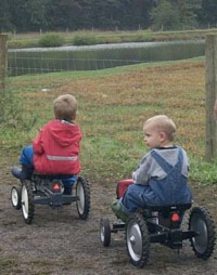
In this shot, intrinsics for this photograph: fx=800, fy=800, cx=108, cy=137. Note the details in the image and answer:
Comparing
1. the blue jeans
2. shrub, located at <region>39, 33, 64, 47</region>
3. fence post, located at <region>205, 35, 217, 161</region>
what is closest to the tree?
shrub, located at <region>39, 33, 64, 47</region>

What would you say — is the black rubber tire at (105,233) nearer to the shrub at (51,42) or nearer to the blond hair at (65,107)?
Result: the blond hair at (65,107)

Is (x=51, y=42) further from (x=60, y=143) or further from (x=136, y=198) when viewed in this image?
(x=136, y=198)

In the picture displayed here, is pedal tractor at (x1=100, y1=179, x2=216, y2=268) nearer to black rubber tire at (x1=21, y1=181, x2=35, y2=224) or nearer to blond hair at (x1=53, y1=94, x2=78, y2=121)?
black rubber tire at (x1=21, y1=181, x2=35, y2=224)

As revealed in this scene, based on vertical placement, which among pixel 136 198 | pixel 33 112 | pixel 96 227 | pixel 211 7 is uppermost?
pixel 136 198

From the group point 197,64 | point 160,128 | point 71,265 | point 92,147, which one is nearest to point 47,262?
point 71,265

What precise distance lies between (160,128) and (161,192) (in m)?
0.44

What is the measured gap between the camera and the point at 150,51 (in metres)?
41.8

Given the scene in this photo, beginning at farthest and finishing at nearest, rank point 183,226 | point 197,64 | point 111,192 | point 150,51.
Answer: point 150,51 < point 197,64 < point 111,192 < point 183,226

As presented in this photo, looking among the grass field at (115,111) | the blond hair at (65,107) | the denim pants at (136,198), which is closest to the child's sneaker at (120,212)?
the denim pants at (136,198)

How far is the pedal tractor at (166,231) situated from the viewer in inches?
208

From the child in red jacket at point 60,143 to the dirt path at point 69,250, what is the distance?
445mm

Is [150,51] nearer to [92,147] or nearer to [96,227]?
[92,147]

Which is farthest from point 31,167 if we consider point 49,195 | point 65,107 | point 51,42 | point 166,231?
point 51,42

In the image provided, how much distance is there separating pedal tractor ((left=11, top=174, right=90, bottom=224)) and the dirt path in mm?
108
